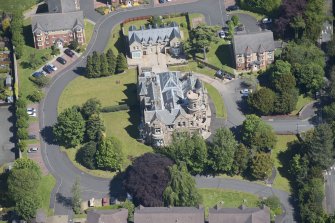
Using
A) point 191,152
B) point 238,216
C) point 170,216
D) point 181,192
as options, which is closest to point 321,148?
point 238,216

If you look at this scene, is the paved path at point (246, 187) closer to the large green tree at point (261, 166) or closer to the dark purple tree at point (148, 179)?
the large green tree at point (261, 166)

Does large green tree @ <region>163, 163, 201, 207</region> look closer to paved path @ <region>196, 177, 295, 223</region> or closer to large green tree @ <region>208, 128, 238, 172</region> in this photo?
paved path @ <region>196, 177, 295, 223</region>

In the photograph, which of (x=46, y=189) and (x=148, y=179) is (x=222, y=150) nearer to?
(x=148, y=179)

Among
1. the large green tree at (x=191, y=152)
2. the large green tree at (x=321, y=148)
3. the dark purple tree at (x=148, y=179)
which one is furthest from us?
the large green tree at (x=191, y=152)

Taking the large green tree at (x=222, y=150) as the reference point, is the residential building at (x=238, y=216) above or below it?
below

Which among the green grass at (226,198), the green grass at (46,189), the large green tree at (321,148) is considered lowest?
the green grass at (226,198)

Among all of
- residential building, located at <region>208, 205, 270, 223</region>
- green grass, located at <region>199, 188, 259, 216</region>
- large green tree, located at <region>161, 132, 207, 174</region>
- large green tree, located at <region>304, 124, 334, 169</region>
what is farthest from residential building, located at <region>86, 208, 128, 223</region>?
large green tree, located at <region>304, 124, 334, 169</region>

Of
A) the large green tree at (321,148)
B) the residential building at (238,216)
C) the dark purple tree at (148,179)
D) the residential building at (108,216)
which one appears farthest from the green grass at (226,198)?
the residential building at (108,216)
